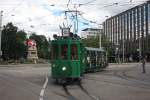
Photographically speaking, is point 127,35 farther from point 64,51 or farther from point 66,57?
point 64,51

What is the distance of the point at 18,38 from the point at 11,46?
3086mm

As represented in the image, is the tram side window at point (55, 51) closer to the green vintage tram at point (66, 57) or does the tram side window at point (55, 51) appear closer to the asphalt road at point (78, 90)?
the green vintage tram at point (66, 57)

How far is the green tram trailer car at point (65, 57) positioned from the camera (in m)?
24.7

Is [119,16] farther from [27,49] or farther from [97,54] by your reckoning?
[97,54]

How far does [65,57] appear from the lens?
24.8 meters

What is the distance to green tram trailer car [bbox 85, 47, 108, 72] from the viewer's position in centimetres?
3908

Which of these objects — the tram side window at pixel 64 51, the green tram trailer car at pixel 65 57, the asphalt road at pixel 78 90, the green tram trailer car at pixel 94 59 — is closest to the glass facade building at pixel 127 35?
the green tram trailer car at pixel 94 59

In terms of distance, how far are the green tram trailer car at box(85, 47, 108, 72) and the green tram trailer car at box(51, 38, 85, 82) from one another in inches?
510

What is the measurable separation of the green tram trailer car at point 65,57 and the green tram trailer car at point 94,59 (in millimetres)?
12961

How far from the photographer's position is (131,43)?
5709 inches

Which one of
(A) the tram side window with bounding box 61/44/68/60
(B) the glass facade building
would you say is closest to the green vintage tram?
(A) the tram side window with bounding box 61/44/68/60

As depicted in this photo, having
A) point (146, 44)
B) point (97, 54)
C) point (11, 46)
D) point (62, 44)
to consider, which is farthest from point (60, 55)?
point (146, 44)

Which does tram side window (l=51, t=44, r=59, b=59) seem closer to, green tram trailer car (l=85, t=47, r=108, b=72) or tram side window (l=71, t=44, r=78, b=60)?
tram side window (l=71, t=44, r=78, b=60)

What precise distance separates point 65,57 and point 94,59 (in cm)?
1675
